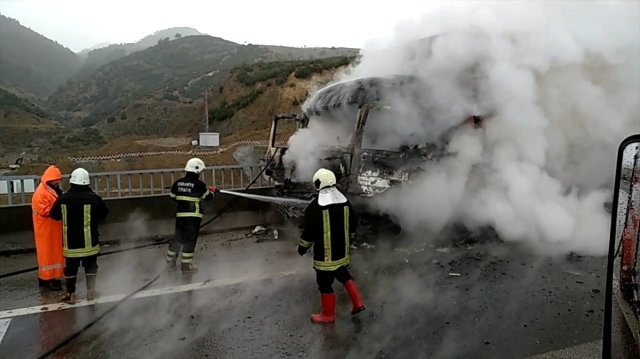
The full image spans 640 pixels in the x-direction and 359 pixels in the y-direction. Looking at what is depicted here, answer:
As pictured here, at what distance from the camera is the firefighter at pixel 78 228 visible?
506 cm

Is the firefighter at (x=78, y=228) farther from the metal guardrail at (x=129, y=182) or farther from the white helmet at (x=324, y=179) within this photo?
the white helmet at (x=324, y=179)

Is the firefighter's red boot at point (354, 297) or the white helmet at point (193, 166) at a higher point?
the white helmet at point (193, 166)

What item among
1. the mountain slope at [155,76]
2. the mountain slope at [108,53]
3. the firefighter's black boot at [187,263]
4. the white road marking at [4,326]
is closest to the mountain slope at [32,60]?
the mountain slope at [108,53]

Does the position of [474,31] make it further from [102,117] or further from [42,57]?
[42,57]

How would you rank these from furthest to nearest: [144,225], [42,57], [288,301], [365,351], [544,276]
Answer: [42,57]
[144,225]
[544,276]
[288,301]
[365,351]

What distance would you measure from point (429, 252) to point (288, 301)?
255cm

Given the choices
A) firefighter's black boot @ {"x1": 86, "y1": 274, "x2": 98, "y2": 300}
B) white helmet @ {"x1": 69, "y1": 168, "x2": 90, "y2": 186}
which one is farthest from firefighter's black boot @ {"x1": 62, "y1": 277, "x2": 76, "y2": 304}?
white helmet @ {"x1": 69, "y1": 168, "x2": 90, "y2": 186}

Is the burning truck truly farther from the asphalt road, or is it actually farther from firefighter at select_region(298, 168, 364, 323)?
firefighter at select_region(298, 168, 364, 323)

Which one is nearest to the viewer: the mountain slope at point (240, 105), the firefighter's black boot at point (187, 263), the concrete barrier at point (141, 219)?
the firefighter's black boot at point (187, 263)

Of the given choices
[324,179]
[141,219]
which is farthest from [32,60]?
[324,179]

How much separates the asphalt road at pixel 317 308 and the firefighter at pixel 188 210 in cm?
31

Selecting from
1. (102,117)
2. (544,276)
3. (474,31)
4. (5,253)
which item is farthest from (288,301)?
(102,117)

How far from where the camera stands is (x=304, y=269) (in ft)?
20.1

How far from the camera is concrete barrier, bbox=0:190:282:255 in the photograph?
706 centimetres
